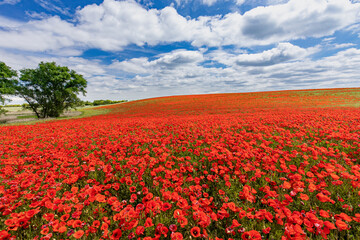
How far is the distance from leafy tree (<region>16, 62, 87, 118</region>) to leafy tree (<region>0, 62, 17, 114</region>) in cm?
140

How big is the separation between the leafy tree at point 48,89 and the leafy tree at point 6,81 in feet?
4.59

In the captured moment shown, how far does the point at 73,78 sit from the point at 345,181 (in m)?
41.1

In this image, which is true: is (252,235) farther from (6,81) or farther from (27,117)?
(27,117)

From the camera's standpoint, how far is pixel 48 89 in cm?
2808

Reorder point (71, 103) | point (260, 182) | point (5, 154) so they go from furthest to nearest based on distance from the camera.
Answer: point (71, 103)
point (5, 154)
point (260, 182)

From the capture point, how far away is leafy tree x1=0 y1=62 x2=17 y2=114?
21.7 metres

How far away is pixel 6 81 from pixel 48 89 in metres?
5.34

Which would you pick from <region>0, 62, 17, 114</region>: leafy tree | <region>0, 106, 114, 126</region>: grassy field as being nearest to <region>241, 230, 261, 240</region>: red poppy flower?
<region>0, 106, 114, 126</region>: grassy field

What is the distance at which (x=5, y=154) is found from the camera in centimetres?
521

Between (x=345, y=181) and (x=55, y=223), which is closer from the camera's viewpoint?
(x=55, y=223)

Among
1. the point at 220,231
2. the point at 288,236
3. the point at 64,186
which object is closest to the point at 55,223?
the point at 64,186

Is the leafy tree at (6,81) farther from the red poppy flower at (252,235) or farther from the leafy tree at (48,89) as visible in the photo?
the red poppy flower at (252,235)

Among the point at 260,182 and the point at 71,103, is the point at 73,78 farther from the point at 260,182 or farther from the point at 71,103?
the point at 260,182

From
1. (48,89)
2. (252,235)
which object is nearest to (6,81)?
(48,89)
